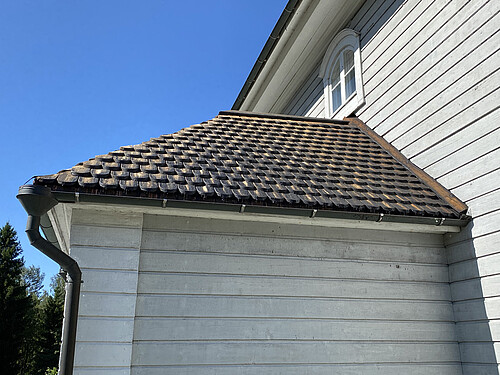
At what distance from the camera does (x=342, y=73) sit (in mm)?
8039

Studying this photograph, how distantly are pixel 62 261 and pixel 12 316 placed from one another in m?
26.7

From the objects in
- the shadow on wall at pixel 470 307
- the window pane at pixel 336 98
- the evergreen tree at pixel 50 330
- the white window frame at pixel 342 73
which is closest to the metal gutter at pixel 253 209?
the shadow on wall at pixel 470 307

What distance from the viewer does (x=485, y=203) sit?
4.55 m

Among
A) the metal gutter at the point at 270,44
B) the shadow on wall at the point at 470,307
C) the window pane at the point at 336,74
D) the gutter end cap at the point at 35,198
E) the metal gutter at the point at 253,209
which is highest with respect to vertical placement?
the metal gutter at the point at 270,44

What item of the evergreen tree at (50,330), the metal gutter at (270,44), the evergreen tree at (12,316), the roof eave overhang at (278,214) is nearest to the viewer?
the roof eave overhang at (278,214)

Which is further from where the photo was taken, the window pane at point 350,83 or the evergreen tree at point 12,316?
the evergreen tree at point 12,316

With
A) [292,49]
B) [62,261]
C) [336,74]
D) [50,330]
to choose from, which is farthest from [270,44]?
[50,330]

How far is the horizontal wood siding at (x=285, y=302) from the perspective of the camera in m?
4.07

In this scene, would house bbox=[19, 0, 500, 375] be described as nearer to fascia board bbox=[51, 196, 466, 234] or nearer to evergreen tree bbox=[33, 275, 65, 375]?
fascia board bbox=[51, 196, 466, 234]

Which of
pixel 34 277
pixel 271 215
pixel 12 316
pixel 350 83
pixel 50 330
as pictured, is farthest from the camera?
pixel 34 277

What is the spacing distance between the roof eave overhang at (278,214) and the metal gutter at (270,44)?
4.43m

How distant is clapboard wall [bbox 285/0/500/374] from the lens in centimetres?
449

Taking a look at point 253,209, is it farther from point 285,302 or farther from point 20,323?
point 20,323

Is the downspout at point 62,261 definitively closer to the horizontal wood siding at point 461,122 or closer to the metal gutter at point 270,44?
the horizontal wood siding at point 461,122
